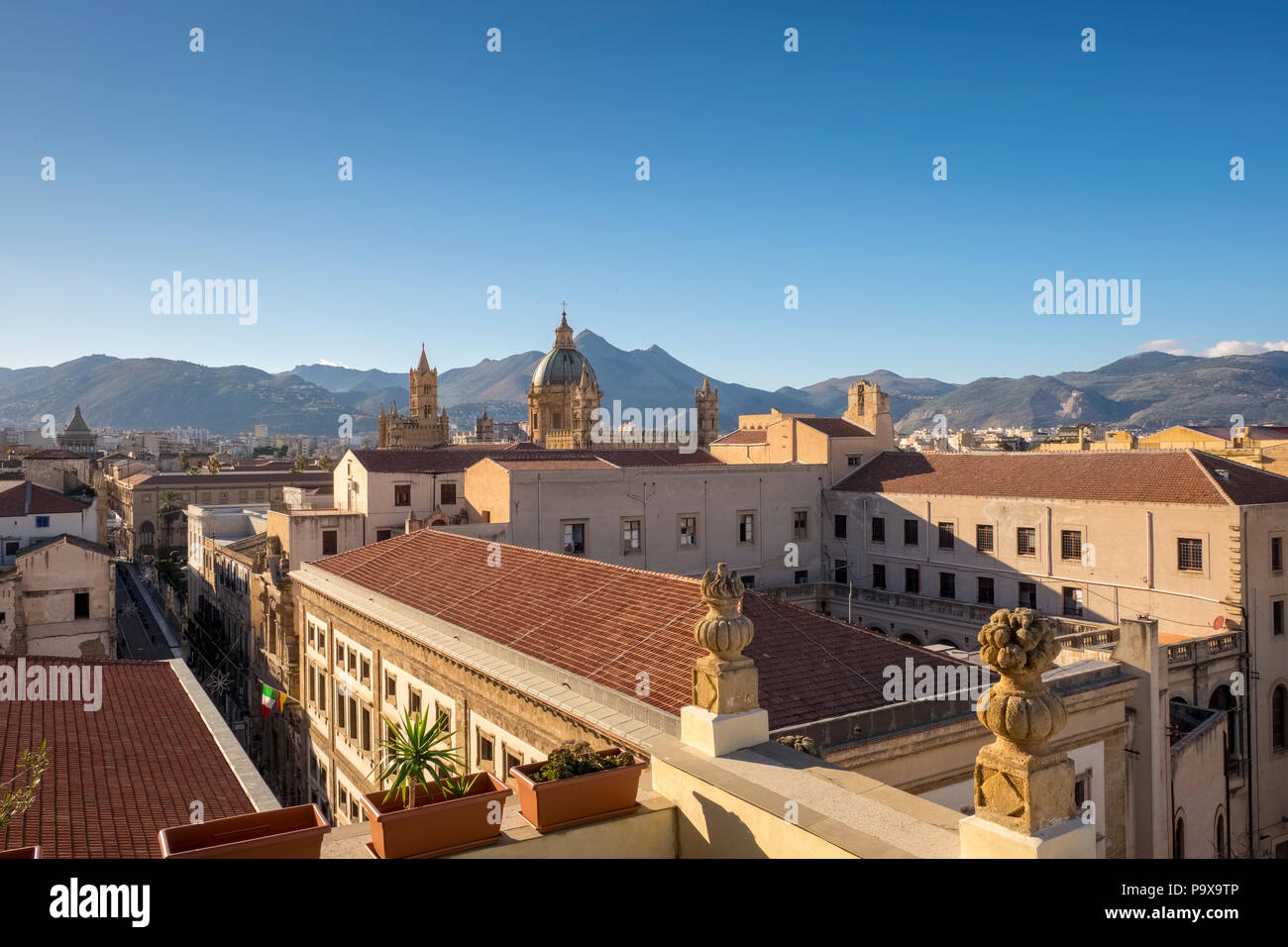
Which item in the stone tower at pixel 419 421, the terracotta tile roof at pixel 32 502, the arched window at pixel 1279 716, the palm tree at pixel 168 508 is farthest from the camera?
the stone tower at pixel 419 421

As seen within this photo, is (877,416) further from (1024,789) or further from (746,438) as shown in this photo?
(1024,789)

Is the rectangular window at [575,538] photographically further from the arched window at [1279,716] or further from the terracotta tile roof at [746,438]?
the arched window at [1279,716]

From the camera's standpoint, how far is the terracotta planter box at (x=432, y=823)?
24.1 feet

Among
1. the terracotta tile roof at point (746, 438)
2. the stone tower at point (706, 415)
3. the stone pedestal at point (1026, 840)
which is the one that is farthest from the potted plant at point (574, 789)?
the stone tower at point (706, 415)

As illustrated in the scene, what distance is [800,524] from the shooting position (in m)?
55.8

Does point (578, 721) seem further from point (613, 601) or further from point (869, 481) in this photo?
point (869, 481)

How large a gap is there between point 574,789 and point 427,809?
1.45m

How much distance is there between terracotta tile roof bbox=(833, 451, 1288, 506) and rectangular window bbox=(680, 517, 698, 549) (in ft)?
41.1

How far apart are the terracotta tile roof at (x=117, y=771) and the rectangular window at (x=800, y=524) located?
40.7m

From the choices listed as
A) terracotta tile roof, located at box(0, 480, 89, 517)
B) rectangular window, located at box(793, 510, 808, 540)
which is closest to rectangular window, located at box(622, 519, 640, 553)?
rectangular window, located at box(793, 510, 808, 540)

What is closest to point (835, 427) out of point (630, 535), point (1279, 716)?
point (630, 535)

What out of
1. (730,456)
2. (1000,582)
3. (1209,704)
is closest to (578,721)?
(1209,704)

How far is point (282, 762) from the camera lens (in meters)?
38.7
